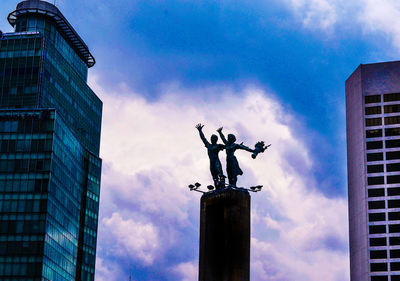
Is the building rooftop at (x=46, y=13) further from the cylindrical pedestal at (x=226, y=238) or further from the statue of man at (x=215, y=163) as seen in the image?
the cylindrical pedestal at (x=226, y=238)

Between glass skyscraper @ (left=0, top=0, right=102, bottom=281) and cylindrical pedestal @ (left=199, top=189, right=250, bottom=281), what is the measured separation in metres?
103

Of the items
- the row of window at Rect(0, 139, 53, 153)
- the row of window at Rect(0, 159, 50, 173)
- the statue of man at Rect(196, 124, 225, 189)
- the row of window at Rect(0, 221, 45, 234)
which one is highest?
the row of window at Rect(0, 139, 53, 153)

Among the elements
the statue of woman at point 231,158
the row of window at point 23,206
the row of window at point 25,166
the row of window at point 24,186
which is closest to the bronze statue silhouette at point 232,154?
the statue of woman at point 231,158

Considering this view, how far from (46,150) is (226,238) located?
363ft

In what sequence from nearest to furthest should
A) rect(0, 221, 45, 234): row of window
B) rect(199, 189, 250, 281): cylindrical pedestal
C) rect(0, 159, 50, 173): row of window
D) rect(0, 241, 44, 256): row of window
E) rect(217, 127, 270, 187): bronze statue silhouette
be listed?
1. rect(199, 189, 250, 281): cylindrical pedestal
2. rect(217, 127, 270, 187): bronze statue silhouette
3. rect(0, 241, 44, 256): row of window
4. rect(0, 221, 45, 234): row of window
5. rect(0, 159, 50, 173): row of window

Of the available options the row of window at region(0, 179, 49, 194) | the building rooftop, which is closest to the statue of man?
the row of window at region(0, 179, 49, 194)

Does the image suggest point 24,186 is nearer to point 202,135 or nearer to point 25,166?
point 25,166

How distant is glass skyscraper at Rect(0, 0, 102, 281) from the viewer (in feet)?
479

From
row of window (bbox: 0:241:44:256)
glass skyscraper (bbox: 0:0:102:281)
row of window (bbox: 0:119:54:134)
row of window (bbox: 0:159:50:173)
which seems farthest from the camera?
row of window (bbox: 0:119:54:134)

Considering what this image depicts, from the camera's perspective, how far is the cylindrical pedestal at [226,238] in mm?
42688

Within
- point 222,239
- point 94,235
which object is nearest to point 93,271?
point 94,235

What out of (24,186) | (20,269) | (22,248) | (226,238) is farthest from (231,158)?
(24,186)

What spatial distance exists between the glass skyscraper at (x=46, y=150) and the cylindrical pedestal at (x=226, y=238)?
10343cm

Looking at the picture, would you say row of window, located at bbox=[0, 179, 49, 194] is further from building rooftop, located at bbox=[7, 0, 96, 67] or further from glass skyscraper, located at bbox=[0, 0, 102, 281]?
building rooftop, located at bbox=[7, 0, 96, 67]
